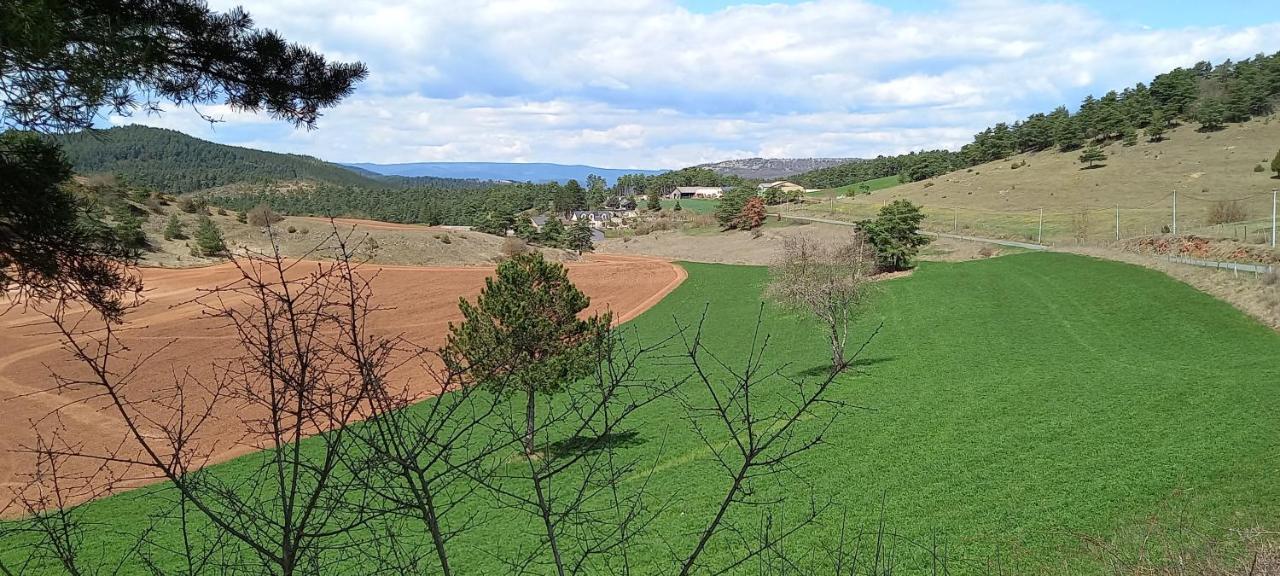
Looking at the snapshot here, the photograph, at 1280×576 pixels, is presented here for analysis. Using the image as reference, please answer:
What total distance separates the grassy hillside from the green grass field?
27.0m

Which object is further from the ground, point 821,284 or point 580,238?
point 580,238

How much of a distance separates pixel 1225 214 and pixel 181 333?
61.0 meters

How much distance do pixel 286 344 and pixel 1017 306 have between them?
116 feet

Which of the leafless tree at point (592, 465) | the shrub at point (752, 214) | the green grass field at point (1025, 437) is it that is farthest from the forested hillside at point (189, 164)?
the leafless tree at point (592, 465)

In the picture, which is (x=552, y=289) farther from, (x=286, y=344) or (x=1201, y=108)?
(x=1201, y=108)

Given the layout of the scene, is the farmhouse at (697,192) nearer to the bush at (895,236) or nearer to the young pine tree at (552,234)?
the young pine tree at (552,234)

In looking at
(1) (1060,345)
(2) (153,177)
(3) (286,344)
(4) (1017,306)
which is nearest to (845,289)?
(1) (1060,345)

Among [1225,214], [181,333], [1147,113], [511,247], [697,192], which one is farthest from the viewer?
[697,192]

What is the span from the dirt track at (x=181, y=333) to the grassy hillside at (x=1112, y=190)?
31.7m

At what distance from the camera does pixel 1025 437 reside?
54.4ft

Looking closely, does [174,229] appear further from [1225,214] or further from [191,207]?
[1225,214]

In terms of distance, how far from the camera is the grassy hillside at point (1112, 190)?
5656 cm

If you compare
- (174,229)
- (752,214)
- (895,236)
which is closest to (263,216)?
(895,236)

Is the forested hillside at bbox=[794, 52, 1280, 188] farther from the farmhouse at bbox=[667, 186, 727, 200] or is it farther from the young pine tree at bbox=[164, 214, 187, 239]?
the young pine tree at bbox=[164, 214, 187, 239]
